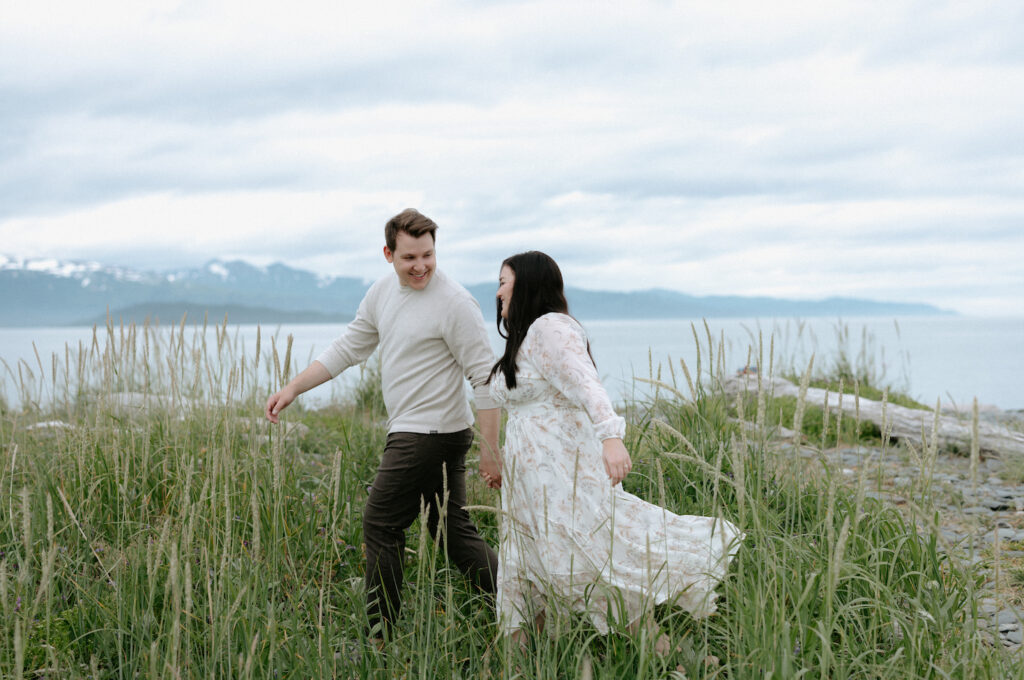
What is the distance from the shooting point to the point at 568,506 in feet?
9.69

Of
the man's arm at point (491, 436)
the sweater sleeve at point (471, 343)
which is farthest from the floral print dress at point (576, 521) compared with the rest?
the sweater sleeve at point (471, 343)

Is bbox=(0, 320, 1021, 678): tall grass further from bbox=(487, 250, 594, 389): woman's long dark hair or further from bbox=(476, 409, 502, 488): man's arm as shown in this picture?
bbox=(487, 250, 594, 389): woman's long dark hair

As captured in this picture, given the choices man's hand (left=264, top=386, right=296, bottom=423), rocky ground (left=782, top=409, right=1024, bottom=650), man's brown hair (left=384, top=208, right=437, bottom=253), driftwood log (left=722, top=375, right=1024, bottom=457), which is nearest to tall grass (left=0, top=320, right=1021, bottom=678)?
man's hand (left=264, top=386, right=296, bottom=423)

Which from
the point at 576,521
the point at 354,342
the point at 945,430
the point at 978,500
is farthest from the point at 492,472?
the point at 945,430

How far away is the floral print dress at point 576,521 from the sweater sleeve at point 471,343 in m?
0.39

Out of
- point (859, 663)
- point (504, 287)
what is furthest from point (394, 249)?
point (859, 663)

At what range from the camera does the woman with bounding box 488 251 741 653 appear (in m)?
2.77

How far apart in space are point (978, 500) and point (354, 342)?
454cm

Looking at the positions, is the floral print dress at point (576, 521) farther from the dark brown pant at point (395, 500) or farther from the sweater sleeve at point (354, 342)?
the sweater sleeve at point (354, 342)

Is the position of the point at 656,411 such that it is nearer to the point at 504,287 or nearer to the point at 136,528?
the point at 504,287

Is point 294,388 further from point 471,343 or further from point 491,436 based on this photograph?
point 491,436

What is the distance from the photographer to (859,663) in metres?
2.47

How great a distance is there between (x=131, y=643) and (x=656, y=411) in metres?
3.17

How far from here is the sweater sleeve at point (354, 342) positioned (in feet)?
12.5
